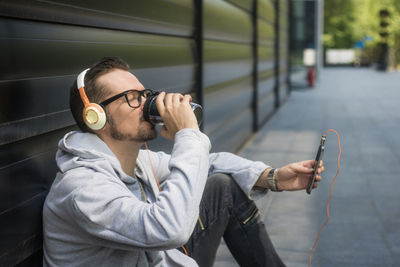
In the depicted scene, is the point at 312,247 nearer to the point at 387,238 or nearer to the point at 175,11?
the point at 387,238

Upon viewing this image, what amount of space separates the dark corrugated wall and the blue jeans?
2.31ft

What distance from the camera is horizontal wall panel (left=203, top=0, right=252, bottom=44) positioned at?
17.3 ft

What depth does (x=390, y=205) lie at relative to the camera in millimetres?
4648

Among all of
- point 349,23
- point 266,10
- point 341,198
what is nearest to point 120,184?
point 341,198

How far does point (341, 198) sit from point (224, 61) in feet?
7.26

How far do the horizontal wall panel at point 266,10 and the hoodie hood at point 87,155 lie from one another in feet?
23.8

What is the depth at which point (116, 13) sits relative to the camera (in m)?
2.88

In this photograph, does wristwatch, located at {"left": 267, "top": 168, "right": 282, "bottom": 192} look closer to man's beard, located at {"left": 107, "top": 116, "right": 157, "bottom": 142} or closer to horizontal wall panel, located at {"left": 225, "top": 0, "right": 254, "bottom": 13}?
man's beard, located at {"left": 107, "top": 116, "right": 157, "bottom": 142}

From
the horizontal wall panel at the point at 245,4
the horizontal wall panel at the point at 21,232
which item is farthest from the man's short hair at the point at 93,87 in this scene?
the horizontal wall panel at the point at 245,4

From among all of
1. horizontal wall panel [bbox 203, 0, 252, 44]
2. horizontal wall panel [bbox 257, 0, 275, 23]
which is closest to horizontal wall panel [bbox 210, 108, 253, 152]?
horizontal wall panel [bbox 203, 0, 252, 44]

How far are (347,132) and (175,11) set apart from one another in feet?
17.7

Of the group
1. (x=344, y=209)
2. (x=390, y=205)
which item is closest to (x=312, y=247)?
(x=344, y=209)

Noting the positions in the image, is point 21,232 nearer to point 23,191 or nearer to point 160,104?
point 23,191

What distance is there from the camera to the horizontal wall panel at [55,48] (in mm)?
1892
